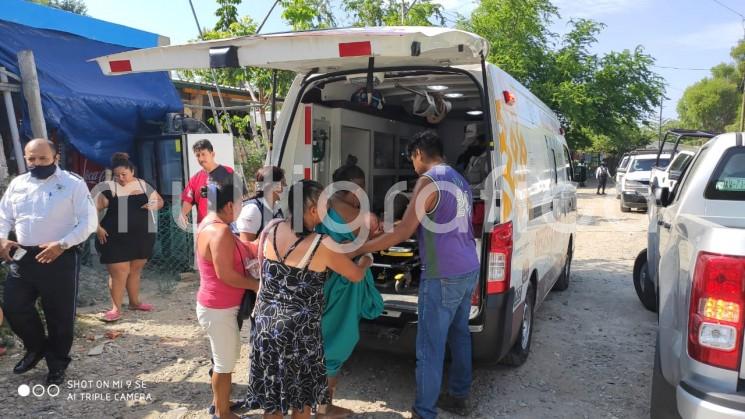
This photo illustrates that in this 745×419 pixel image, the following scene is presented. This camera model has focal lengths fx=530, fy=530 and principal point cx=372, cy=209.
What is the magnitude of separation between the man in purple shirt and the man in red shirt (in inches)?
104

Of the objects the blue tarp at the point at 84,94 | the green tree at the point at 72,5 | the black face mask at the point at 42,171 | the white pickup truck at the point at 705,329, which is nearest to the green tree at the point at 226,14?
the blue tarp at the point at 84,94

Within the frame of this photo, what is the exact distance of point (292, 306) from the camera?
2.70 m

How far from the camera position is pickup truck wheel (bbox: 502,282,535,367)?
13.7 ft

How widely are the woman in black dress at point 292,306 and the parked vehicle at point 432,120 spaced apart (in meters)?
0.82

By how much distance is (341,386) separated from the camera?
157 inches

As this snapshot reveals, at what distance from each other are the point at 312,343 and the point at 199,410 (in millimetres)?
1338

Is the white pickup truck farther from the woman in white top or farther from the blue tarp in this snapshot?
the blue tarp

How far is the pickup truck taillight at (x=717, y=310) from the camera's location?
207cm

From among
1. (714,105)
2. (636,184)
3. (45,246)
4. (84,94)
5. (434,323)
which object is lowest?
(636,184)

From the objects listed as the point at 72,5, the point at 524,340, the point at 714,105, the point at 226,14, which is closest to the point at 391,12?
the point at 226,14

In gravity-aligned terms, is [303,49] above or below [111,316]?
above

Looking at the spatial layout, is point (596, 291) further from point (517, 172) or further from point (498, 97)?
point (498, 97)

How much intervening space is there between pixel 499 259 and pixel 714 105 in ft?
210

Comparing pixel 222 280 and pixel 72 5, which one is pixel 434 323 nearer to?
pixel 222 280
